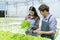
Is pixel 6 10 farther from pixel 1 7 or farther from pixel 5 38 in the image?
pixel 5 38

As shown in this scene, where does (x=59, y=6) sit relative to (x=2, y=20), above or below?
above

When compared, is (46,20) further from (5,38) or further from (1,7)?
(1,7)

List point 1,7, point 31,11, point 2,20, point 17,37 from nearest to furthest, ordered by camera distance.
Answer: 1. point 17,37
2. point 31,11
3. point 2,20
4. point 1,7

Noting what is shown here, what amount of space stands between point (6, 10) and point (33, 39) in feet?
11.8

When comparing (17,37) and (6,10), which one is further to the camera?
(6,10)

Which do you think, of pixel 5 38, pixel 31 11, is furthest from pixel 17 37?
pixel 31 11

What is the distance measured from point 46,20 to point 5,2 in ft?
10.3

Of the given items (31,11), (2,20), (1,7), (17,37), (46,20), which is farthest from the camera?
(1,7)

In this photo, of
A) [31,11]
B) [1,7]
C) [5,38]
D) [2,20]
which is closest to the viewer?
[5,38]

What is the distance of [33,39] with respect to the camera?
160 centimetres

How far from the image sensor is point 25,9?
5051 millimetres

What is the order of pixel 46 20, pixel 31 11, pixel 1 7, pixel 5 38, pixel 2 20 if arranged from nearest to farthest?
pixel 5 38 < pixel 46 20 < pixel 31 11 < pixel 2 20 < pixel 1 7

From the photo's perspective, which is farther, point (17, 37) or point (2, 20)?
point (2, 20)

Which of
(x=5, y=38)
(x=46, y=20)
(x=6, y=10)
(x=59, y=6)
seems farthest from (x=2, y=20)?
(x=5, y=38)
